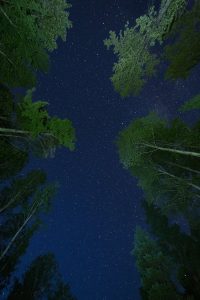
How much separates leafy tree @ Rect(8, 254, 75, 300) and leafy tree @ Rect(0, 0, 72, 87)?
8890mm

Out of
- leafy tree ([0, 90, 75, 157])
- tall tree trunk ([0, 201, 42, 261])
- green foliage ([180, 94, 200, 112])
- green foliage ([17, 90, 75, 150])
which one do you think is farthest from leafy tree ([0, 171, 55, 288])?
green foliage ([180, 94, 200, 112])

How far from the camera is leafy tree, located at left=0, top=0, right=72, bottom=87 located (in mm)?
6699

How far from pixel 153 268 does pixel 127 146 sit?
22.5ft

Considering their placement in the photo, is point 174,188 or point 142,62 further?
point 174,188

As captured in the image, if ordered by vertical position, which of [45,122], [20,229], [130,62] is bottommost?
[20,229]

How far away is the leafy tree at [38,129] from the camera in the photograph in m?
7.45

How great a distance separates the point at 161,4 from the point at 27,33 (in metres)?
3.31

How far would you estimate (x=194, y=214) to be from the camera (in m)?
11.9

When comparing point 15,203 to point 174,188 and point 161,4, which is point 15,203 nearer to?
point 174,188

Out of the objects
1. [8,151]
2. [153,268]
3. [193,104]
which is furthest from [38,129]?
[153,268]

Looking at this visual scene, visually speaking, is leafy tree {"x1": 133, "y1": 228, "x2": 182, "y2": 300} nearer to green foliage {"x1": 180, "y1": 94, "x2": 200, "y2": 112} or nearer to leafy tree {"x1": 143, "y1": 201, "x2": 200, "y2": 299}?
leafy tree {"x1": 143, "y1": 201, "x2": 200, "y2": 299}

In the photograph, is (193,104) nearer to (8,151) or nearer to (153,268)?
(8,151)

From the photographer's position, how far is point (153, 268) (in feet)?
46.5

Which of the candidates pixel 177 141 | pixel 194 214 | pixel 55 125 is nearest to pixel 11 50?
pixel 55 125
